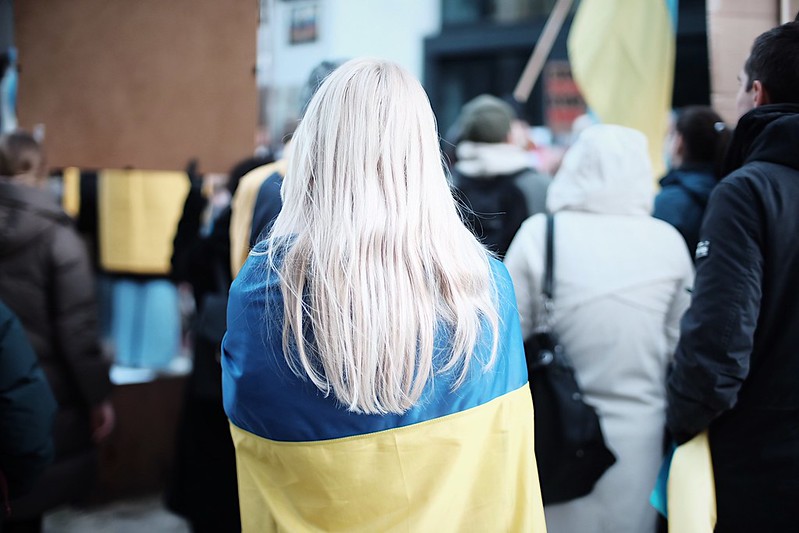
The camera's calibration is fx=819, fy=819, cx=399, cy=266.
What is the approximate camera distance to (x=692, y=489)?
221cm

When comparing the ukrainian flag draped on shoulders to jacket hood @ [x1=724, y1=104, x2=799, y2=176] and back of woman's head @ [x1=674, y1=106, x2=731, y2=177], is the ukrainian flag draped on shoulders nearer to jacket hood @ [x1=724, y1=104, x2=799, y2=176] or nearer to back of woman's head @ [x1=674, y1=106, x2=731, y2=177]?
jacket hood @ [x1=724, y1=104, x2=799, y2=176]

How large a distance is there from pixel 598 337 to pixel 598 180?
54 cm

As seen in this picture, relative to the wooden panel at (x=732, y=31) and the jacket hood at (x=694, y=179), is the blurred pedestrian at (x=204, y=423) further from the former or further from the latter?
the wooden panel at (x=732, y=31)

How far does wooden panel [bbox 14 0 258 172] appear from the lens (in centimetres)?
300

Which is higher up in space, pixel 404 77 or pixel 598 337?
pixel 404 77

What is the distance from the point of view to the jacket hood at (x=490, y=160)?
4.00 m

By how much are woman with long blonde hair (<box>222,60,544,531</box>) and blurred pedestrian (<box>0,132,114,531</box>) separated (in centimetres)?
200

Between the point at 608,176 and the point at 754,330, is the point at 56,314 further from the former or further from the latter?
the point at 754,330

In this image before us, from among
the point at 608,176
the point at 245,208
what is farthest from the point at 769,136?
the point at 245,208

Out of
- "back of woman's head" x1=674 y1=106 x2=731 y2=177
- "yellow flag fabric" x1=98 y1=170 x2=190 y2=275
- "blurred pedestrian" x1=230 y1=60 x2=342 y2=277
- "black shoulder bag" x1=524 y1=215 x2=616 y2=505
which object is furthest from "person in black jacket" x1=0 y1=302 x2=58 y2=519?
"yellow flag fabric" x1=98 y1=170 x2=190 y2=275

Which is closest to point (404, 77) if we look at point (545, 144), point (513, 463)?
point (513, 463)

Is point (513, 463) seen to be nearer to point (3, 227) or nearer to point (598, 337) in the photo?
point (598, 337)

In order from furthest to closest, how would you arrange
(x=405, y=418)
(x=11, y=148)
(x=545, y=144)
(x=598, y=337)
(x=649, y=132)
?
(x=545, y=144), (x=649, y=132), (x=11, y=148), (x=598, y=337), (x=405, y=418)

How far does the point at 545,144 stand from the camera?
8062mm
